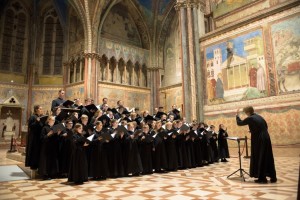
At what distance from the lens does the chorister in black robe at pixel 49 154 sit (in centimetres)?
651

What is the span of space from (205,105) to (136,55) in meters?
10.5

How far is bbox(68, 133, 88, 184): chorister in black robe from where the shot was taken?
5844 millimetres

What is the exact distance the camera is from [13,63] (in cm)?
2039

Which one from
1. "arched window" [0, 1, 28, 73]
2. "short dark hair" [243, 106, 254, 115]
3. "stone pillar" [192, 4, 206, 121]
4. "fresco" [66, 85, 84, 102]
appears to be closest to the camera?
"short dark hair" [243, 106, 254, 115]

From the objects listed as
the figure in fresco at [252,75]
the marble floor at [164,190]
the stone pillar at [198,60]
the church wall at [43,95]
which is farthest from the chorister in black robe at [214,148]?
the church wall at [43,95]

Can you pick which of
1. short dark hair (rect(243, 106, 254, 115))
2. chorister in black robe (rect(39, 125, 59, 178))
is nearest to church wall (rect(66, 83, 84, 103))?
chorister in black robe (rect(39, 125, 59, 178))

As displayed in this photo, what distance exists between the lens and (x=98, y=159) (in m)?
6.56

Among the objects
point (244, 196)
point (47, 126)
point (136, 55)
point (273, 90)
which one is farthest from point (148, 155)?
point (136, 55)

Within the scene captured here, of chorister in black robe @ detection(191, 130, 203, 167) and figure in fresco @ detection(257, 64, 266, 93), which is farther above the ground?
figure in fresco @ detection(257, 64, 266, 93)

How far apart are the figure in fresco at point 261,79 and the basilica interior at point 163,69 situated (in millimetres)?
45

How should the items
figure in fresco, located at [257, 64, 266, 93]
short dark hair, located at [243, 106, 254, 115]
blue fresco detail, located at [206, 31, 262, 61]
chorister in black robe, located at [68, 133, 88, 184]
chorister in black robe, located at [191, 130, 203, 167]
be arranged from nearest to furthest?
short dark hair, located at [243, 106, 254, 115], chorister in black robe, located at [68, 133, 88, 184], chorister in black robe, located at [191, 130, 203, 167], figure in fresco, located at [257, 64, 266, 93], blue fresco detail, located at [206, 31, 262, 61]

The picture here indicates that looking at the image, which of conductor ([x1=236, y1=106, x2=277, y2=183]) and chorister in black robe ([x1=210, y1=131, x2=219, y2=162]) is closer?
conductor ([x1=236, y1=106, x2=277, y2=183])

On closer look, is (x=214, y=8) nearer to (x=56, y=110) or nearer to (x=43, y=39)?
(x=56, y=110)

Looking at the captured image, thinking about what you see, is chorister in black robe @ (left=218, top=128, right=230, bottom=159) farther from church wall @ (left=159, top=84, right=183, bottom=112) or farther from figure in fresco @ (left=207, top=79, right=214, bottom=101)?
church wall @ (left=159, top=84, right=183, bottom=112)
